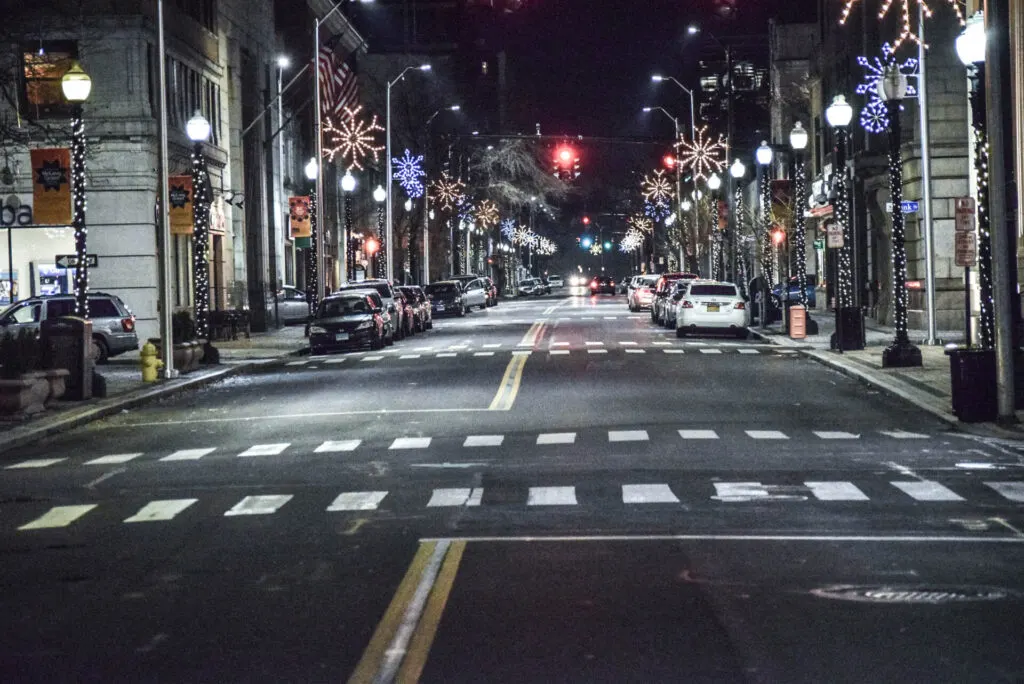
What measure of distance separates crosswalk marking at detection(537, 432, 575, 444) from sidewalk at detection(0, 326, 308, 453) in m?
6.58

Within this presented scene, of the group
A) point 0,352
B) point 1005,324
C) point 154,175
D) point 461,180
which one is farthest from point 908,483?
point 461,180

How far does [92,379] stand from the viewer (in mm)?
26891

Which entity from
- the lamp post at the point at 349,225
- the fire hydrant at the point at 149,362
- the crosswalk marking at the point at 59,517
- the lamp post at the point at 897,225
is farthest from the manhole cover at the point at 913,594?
the lamp post at the point at 349,225

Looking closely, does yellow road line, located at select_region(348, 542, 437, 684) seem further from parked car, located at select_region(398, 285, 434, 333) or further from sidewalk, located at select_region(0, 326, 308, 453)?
parked car, located at select_region(398, 285, 434, 333)

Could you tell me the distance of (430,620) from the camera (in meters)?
8.68

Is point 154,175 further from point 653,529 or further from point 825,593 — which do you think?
point 825,593

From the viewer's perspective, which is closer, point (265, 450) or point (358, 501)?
point (358, 501)

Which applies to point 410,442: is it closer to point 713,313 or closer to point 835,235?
point 835,235

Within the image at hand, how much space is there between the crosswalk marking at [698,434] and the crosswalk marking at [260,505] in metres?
6.26

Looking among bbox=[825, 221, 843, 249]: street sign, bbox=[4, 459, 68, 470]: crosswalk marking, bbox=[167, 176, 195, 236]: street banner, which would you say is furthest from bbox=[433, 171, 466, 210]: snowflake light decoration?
bbox=[4, 459, 68, 470]: crosswalk marking

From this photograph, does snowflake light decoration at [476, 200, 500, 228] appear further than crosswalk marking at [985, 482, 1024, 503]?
Yes

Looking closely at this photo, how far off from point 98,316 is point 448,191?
52989 millimetres

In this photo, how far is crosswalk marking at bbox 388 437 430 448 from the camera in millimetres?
18922

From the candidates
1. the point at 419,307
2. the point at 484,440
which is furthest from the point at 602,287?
the point at 484,440
